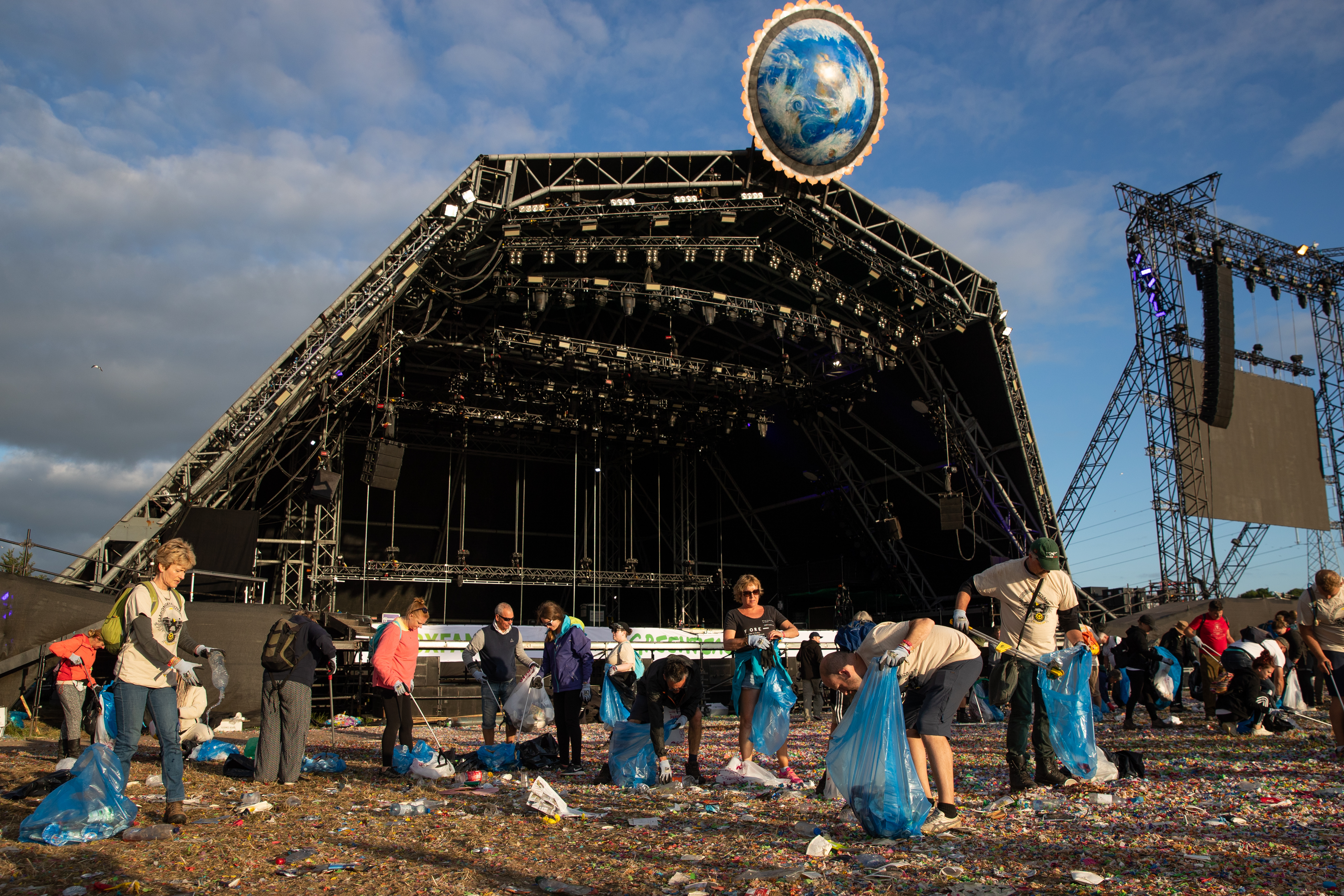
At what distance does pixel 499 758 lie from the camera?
6688 millimetres

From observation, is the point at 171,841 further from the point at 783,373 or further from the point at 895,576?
the point at 895,576

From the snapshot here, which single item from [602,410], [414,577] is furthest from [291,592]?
[602,410]

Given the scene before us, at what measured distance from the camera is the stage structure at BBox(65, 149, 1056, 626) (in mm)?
15195

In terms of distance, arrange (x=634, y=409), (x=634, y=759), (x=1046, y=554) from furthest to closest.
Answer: (x=634, y=409), (x=634, y=759), (x=1046, y=554)

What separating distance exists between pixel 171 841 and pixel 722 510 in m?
23.4

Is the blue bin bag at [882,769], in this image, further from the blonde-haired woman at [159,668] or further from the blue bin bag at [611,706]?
the blue bin bag at [611,706]

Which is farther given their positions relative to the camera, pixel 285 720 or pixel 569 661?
pixel 569 661

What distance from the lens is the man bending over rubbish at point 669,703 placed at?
225 inches

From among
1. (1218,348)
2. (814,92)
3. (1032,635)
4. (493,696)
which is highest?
(814,92)

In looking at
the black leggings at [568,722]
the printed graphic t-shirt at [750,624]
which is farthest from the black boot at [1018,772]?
the black leggings at [568,722]

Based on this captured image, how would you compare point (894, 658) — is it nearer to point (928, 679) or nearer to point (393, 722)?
point (928, 679)

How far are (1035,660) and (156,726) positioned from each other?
4993 millimetres

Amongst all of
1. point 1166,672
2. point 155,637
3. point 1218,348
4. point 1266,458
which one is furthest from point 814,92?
point 1266,458

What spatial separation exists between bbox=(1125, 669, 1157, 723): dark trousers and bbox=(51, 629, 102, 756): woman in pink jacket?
9881mm
